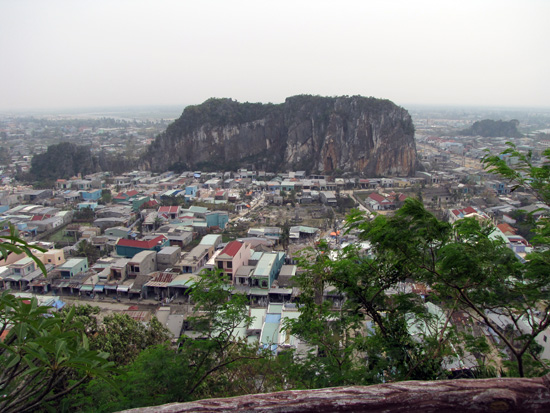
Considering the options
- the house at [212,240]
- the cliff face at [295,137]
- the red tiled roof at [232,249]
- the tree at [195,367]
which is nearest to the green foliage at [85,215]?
the house at [212,240]

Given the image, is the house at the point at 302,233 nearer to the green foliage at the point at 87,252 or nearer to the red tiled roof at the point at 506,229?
the red tiled roof at the point at 506,229

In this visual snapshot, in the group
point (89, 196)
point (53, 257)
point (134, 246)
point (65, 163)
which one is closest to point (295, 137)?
point (89, 196)

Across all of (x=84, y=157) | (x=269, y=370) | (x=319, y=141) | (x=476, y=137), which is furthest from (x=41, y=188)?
(x=476, y=137)

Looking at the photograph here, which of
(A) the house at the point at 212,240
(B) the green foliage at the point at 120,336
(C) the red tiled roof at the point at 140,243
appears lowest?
(A) the house at the point at 212,240

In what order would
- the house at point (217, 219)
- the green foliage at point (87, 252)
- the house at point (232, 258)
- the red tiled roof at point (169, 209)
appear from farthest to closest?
the red tiled roof at point (169, 209), the house at point (217, 219), the green foliage at point (87, 252), the house at point (232, 258)

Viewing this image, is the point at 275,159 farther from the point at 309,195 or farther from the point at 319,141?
the point at 309,195
